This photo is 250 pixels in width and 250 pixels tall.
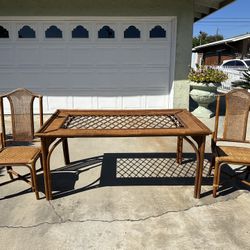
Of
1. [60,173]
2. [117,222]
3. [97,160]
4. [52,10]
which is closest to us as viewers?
[117,222]

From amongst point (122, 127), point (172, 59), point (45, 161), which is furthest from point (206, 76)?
point (45, 161)

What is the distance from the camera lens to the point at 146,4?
6297 mm

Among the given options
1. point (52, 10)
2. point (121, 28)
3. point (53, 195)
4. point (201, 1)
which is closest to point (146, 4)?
point (121, 28)

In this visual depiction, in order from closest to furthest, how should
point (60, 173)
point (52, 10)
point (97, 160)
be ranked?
point (60, 173), point (97, 160), point (52, 10)

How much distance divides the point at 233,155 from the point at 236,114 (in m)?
0.61

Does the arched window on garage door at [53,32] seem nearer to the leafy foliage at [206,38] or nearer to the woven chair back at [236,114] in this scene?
the woven chair back at [236,114]

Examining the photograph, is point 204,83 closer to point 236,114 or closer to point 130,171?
point 236,114

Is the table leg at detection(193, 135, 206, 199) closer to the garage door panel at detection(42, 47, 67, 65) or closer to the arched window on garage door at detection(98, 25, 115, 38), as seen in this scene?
the arched window on garage door at detection(98, 25, 115, 38)

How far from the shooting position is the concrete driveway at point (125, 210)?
8.07 ft

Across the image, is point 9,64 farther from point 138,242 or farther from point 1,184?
point 138,242

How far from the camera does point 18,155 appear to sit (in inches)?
124

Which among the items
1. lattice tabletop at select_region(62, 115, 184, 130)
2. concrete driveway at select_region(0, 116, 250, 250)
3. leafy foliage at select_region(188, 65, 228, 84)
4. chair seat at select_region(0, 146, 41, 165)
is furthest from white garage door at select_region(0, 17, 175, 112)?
chair seat at select_region(0, 146, 41, 165)

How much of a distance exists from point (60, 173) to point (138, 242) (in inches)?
69.7

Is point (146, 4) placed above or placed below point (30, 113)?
above
